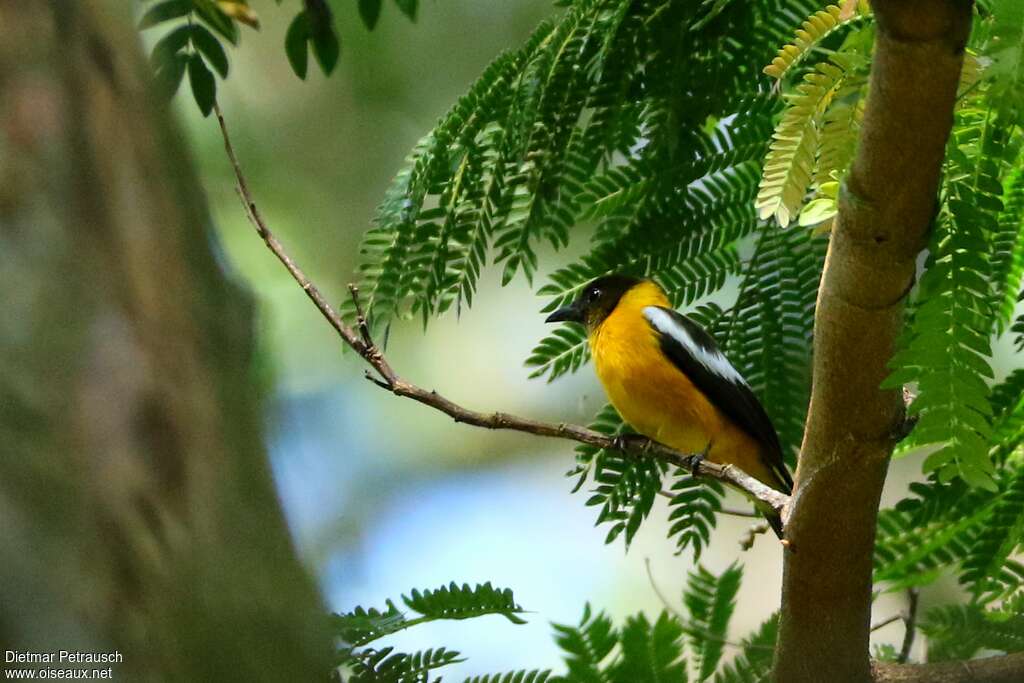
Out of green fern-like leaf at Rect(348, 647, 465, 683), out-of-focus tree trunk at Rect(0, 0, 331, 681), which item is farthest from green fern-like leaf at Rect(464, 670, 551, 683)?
out-of-focus tree trunk at Rect(0, 0, 331, 681)

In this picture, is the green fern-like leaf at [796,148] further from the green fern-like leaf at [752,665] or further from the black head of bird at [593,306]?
the black head of bird at [593,306]

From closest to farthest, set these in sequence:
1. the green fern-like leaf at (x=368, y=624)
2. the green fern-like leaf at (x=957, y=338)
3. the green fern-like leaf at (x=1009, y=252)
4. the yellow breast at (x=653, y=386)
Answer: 1. the green fern-like leaf at (x=957, y=338)
2. the green fern-like leaf at (x=368, y=624)
3. the green fern-like leaf at (x=1009, y=252)
4. the yellow breast at (x=653, y=386)

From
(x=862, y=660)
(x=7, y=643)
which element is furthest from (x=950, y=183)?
(x=7, y=643)

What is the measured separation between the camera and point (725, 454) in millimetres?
4348

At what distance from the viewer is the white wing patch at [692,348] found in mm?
3514

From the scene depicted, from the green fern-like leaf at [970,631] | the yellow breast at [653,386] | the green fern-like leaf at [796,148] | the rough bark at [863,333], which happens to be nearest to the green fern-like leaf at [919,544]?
the green fern-like leaf at [970,631]

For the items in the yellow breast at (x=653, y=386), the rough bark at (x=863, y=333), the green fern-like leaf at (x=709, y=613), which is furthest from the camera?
the yellow breast at (x=653, y=386)

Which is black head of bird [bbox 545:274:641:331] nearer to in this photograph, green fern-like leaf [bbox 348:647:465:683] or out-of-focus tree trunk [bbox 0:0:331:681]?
green fern-like leaf [bbox 348:647:465:683]

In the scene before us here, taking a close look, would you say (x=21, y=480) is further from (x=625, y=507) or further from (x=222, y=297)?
(x=625, y=507)

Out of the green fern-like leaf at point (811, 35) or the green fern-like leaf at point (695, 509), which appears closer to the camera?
the green fern-like leaf at point (811, 35)

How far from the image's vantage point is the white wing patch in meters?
3.51

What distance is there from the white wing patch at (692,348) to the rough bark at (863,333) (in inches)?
34.7

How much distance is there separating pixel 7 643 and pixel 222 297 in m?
0.55

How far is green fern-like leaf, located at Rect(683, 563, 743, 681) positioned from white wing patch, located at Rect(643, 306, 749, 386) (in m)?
0.59
